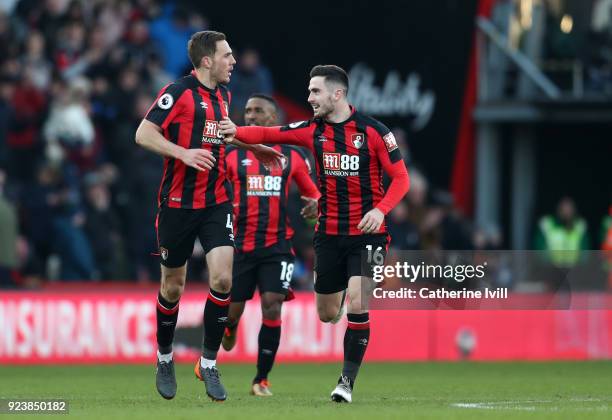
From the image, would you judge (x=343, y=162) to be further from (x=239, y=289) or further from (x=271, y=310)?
(x=239, y=289)

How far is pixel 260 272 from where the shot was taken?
41.8 ft

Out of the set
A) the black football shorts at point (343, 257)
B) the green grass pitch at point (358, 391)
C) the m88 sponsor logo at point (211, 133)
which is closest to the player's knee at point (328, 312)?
the black football shorts at point (343, 257)

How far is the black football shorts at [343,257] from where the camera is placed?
→ 36.3 feet

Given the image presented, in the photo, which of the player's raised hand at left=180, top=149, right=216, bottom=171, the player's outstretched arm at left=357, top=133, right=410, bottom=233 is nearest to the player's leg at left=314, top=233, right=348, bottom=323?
the player's outstretched arm at left=357, top=133, right=410, bottom=233

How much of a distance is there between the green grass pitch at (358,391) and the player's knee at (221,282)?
0.82 meters

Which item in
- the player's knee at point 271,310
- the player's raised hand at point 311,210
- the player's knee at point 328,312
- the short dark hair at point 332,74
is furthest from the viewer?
the player's knee at point 271,310

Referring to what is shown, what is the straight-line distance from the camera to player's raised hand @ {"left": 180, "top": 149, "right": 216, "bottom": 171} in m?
10.5

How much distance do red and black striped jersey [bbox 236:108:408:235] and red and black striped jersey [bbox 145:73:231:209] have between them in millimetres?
340

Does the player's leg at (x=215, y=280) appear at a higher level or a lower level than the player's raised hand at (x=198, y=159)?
lower

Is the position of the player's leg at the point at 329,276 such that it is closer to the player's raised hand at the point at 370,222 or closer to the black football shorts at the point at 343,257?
the black football shorts at the point at 343,257

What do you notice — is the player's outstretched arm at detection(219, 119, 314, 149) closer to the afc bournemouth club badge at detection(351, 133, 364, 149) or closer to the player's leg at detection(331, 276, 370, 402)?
the afc bournemouth club badge at detection(351, 133, 364, 149)

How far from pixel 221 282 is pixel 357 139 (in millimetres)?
1465

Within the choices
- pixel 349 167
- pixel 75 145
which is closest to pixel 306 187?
pixel 349 167

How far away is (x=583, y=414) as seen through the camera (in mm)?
9891
